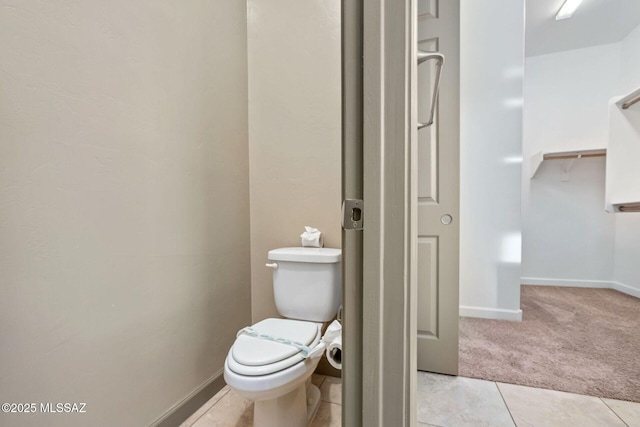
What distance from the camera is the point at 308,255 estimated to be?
4.10 ft

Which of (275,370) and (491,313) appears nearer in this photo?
(275,370)

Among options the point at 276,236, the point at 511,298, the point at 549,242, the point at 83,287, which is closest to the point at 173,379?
the point at 83,287

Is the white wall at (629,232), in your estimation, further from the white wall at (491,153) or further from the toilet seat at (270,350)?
Result: the toilet seat at (270,350)

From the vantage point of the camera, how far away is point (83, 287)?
0.82 m

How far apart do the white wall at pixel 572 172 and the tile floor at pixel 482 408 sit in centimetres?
232

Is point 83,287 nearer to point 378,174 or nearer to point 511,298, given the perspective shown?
point 378,174

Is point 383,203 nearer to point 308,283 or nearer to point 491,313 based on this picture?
point 308,283

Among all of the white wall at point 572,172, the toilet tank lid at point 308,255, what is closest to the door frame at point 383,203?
the toilet tank lid at point 308,255

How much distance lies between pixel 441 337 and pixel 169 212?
57.0 inches

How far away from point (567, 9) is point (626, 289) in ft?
9.13

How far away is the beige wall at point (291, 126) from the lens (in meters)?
1.44

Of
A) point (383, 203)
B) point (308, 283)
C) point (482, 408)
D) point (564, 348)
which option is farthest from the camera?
point (564, 348)

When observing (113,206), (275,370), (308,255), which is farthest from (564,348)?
(113,206)

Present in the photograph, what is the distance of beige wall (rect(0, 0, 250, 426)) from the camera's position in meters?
0.70
